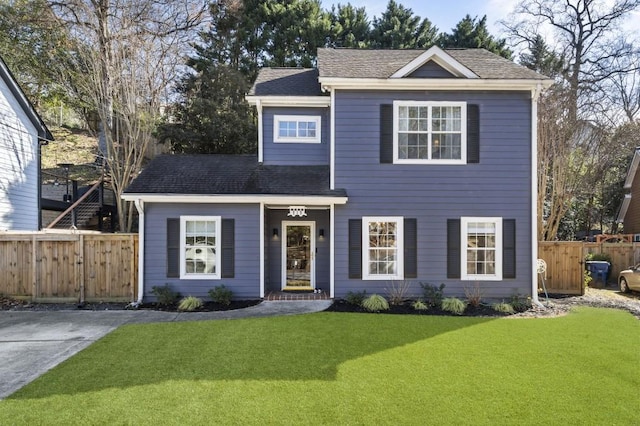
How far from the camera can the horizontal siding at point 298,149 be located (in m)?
10.7

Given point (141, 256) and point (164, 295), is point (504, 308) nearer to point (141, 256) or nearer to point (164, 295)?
point (164, 295)

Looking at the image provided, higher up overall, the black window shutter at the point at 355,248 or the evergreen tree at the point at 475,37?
the evergreen tree at the point at 475,37

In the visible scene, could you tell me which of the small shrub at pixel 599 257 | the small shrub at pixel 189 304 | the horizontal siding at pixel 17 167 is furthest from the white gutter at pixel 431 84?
the horizontal siding at pixel 17 167

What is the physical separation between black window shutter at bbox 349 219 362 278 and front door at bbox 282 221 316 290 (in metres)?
1.64

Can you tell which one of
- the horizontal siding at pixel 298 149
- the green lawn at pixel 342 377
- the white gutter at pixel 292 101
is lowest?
the green lawn at pixel 342 377

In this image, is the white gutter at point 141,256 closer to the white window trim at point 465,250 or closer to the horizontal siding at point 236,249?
the horizontal siding at point 236,249

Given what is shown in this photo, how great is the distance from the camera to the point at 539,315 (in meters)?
8.62

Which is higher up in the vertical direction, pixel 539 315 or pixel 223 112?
pixel 223 112

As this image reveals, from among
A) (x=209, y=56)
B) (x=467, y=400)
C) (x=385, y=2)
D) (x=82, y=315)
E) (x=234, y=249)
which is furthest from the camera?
(x=385, y=2)

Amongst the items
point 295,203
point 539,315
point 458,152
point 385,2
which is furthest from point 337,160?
point 385,2

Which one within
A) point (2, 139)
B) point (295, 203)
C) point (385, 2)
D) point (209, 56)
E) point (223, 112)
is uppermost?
point (385, 2)

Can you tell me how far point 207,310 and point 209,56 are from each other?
1707cm

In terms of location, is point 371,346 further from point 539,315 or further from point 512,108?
point 512,108

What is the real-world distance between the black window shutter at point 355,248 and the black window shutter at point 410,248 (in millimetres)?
1202
